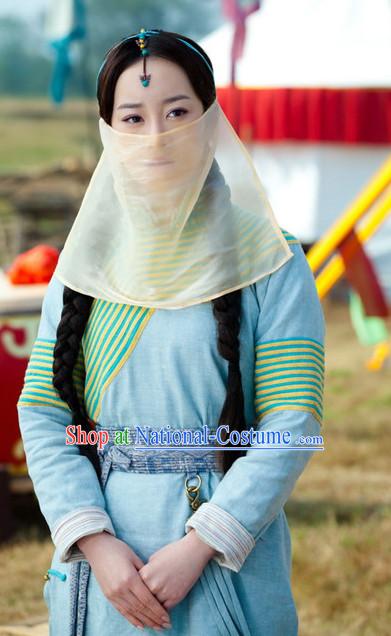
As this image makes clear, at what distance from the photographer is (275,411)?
4.86 ft

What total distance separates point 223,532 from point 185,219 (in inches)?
18.0

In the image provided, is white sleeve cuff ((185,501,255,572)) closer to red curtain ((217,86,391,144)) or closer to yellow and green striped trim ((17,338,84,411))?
yellow and green striped trim ((17,338,84,411))

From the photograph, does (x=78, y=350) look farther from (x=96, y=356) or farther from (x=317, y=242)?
(x=317, y=242)

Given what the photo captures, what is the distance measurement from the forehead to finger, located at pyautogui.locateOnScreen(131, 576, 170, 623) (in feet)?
2.28

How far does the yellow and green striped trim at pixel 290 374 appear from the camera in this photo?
4.84ft

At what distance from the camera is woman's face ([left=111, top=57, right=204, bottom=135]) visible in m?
1.50

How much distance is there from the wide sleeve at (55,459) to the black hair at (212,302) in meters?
0.03

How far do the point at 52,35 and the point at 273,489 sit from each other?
410cm

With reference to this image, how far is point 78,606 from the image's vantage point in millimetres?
1539

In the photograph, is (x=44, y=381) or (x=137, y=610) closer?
(x=137, y=610)

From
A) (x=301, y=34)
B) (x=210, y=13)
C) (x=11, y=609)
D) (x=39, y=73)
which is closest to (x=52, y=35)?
(x=301, y=34)

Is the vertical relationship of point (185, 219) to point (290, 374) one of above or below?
above

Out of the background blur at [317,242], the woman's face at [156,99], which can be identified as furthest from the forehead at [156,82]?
the background blur at [317,242]

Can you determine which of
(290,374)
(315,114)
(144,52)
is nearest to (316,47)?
(315,114)
